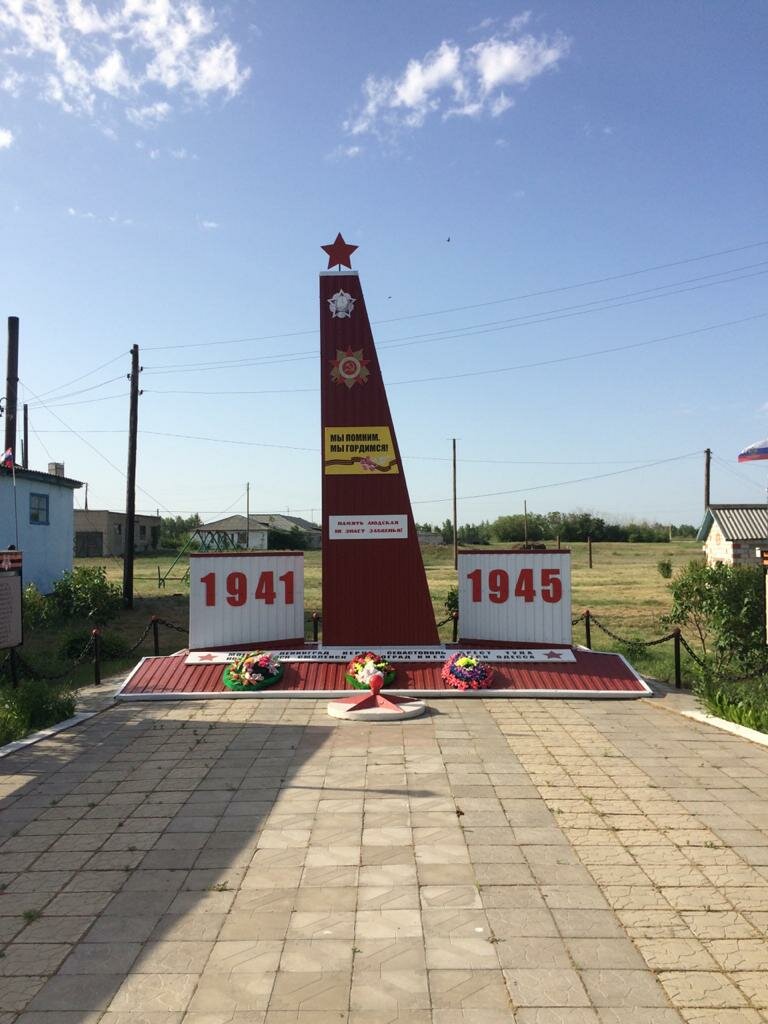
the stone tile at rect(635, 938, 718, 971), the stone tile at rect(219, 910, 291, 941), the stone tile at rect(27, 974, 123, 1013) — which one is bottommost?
the stone tile at rect(27, 974, 123, 1013)

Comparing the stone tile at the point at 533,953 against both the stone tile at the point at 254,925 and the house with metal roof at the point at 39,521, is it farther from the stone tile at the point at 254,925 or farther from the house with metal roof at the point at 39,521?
the house with metal roof at the point at 39,521

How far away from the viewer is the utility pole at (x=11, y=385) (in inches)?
854

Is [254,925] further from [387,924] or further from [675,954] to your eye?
[675,954]

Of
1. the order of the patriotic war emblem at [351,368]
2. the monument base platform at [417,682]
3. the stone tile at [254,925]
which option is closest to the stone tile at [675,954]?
the stone tile at [254,925]

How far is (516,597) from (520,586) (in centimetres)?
20

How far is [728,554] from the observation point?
30078mm

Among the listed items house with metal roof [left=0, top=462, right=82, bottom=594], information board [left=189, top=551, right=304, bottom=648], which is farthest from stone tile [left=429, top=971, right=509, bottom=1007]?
house with metal roof [left=0, top=462, right=82, bottom=594]

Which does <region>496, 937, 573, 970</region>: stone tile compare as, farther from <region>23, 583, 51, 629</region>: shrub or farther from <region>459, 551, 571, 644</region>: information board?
<region>23, 583, 51, 629</region>: shrub

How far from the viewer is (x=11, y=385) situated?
2255cm

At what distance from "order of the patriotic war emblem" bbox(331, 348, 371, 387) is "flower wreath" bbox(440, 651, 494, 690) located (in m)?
4.80

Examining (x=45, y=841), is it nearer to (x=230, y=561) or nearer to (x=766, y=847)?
(x=766, y=847)

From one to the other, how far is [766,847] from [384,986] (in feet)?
11.1

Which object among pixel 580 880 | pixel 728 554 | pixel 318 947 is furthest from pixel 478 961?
pixel 728 554

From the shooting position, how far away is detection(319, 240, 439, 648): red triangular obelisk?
12.9m
